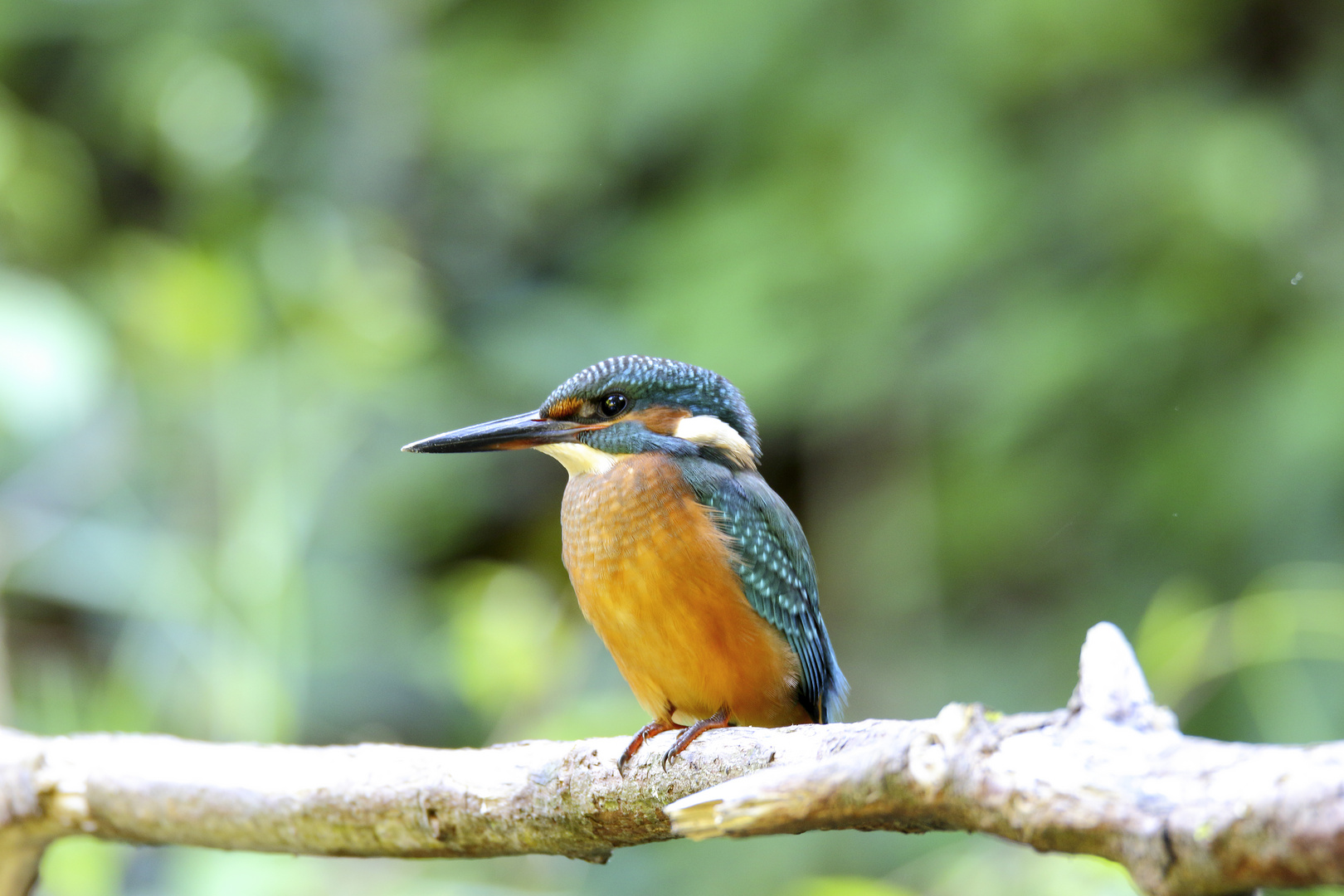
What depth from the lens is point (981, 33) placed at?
2.84 metres

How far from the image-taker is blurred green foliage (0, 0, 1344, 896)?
7.51ft

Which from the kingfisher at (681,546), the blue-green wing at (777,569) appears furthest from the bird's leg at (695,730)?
the blue-green wing at (777,569)

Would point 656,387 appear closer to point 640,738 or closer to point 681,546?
point 681,546

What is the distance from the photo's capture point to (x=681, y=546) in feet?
5.22

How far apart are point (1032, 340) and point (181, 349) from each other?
6.64 feet

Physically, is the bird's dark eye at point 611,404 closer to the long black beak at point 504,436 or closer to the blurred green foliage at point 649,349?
the long black beak at point 504,436

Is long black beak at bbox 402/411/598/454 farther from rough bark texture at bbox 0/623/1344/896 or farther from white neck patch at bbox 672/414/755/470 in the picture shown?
rough bark texture at bbox 0/623/1344/896

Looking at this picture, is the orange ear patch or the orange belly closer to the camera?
the orange belly

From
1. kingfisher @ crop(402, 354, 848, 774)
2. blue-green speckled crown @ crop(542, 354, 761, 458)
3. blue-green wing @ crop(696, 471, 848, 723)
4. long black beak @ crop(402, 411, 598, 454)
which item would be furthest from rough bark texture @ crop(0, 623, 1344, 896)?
blue-green speckled crown @ crop(542, 354, 761, 458)

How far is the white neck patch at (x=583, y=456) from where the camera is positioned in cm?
174

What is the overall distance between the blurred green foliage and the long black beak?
1.51 ft

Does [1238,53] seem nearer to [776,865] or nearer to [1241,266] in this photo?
[1241,266]

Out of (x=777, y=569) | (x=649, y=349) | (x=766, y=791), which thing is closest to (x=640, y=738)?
(x=777, y=569)

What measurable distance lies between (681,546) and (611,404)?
0.29 m
